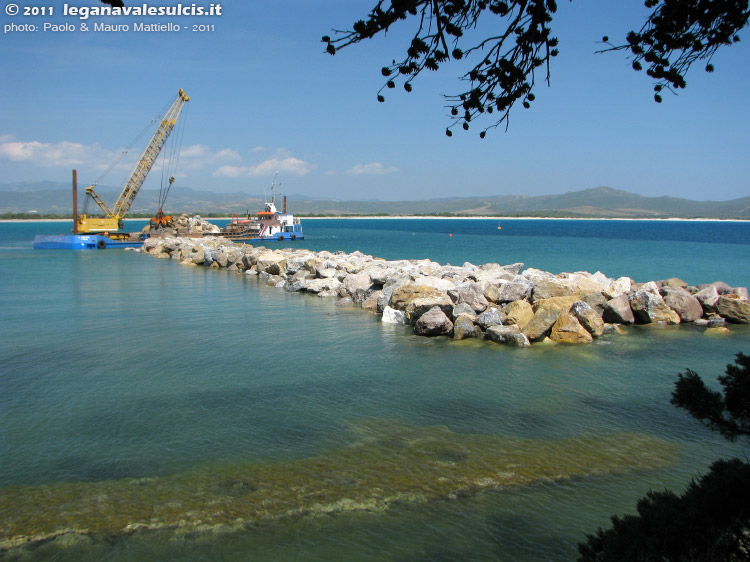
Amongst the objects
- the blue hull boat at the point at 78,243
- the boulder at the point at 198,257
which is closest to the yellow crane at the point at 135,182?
the blue hull boat at the point at 78,243

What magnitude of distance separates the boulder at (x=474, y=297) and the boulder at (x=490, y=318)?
981 mm

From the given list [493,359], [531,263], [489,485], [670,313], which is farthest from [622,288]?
[531,263]

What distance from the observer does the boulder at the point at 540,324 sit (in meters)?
13.1

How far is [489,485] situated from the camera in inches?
249

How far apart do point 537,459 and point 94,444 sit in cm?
559

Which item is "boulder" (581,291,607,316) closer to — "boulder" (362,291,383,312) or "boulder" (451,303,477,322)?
"boulder" (451,303,477,322)

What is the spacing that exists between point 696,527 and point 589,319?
11461 millimetres

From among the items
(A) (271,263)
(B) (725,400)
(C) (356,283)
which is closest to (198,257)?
(A) (271,263)

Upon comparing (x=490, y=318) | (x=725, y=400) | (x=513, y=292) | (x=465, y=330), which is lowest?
(x=465, y=330)

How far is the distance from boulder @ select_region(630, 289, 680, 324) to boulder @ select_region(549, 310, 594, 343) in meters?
3.02

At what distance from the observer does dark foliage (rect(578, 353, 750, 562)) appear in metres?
2.96

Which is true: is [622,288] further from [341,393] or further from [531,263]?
[531,263]

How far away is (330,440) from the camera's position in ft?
24.6

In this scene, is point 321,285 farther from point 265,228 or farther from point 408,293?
point 265,228
